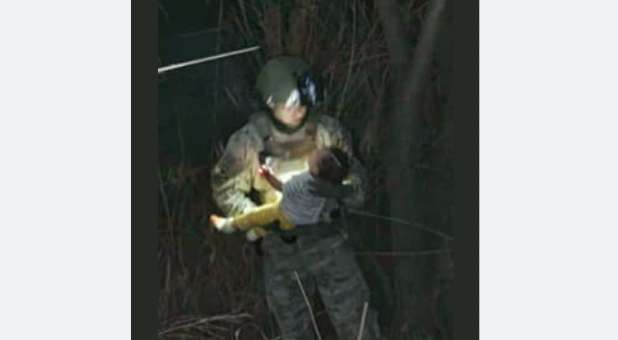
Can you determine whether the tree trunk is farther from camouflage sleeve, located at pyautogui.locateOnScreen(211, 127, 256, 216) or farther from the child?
camouflage sleeve, located at pyautogui.locateOnScreen(211, 127, 256, 216)

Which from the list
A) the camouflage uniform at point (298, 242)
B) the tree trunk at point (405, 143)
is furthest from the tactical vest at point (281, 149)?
the tree trunk at point (405, 143)

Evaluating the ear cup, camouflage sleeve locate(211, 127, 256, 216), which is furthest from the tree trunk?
camouflage sleeve locate(211, 127, 256, 216)

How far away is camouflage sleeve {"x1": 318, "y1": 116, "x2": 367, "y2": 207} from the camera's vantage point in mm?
2346

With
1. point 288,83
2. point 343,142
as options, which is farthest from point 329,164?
point 288,83

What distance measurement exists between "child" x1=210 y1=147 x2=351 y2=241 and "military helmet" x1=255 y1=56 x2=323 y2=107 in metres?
0.09

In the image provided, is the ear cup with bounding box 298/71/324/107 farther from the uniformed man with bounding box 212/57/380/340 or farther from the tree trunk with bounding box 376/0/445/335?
the tree trunk with bounding box 376/0/445/335

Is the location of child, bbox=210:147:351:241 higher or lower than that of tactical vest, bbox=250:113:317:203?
lower

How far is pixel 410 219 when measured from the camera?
2.35 meters

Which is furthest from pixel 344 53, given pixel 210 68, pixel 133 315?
pixel 133 315

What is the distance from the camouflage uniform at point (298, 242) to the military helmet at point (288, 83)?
3 cm

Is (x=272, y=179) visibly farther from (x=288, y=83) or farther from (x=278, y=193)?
(x=288, y=83)

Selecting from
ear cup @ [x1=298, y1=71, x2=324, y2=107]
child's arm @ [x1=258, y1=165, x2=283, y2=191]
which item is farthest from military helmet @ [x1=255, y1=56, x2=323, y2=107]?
child's arm @ [x1=258, y1=165, x2=283, y2=191]

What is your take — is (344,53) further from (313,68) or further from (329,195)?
(329,195)

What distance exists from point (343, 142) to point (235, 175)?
7.1 inches
